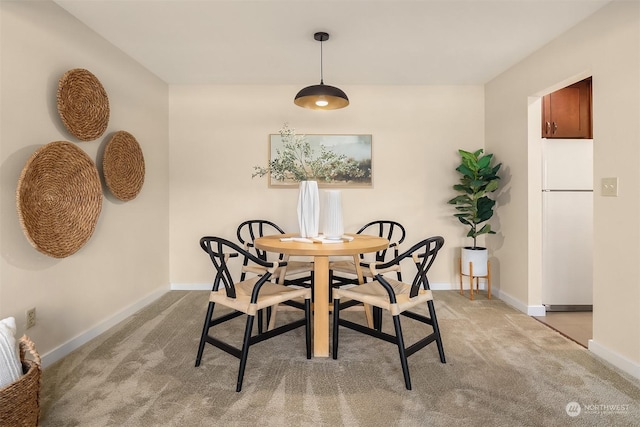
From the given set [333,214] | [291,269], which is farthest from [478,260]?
[291,269]

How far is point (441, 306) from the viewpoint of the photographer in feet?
11.7

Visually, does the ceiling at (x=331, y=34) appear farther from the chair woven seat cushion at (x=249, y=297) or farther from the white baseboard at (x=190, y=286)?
the white baseboard at (x=190, y=286)

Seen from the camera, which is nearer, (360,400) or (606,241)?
(360,400)

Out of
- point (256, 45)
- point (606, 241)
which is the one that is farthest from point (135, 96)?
point (606, 241)

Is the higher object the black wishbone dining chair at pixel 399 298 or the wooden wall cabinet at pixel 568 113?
the wooden wall cabinet at pixel 568 113

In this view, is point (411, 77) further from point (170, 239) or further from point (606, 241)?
point (170, 239)

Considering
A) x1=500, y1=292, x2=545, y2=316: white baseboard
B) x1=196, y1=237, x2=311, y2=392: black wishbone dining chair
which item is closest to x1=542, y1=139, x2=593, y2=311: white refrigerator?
x1=500, y1=292, x2=545, y2=316: white baseboard

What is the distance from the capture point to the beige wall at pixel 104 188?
2100mm

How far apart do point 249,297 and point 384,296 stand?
2.70ft

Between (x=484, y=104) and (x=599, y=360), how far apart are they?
2.86m

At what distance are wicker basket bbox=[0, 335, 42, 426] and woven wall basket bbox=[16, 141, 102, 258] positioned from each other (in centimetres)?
76

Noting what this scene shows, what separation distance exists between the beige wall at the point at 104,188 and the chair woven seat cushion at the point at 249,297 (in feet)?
3.68

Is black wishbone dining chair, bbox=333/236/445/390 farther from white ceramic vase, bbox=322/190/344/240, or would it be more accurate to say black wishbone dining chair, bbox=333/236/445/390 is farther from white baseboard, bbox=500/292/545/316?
white baseboard, bbox=500/292/545/316

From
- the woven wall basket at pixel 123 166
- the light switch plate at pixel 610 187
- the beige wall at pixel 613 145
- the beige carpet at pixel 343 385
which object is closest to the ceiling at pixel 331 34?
the beige wall at pixel 613 145
